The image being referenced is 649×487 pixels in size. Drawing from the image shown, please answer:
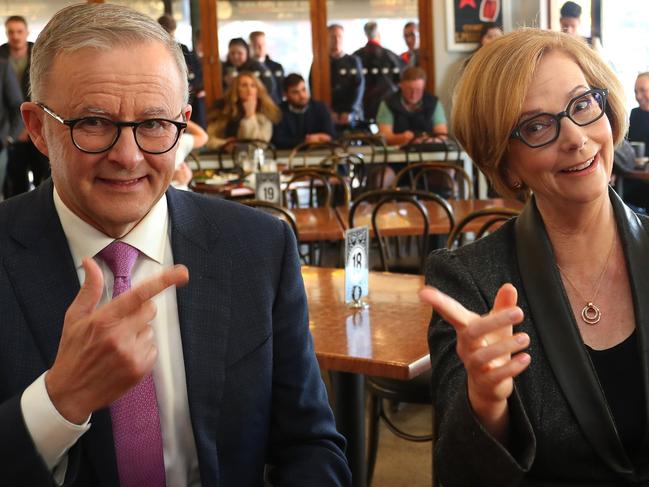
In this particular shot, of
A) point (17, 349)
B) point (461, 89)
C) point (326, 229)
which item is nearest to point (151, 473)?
point (17, 349)

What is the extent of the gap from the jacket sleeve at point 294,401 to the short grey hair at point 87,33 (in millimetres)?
408

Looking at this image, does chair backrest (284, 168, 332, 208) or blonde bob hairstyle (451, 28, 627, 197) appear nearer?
blonde bob hairstyle (451, 28, 627, 197)

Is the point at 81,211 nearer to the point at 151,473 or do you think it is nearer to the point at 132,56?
the point at 132,56

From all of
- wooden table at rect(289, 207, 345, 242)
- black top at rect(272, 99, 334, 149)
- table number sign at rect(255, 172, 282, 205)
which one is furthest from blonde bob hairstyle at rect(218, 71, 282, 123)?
table number sign at rect(255, 172, 282, 205)

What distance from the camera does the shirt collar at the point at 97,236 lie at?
4.73 feet

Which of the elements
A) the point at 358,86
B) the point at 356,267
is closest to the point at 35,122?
the point at 356,267

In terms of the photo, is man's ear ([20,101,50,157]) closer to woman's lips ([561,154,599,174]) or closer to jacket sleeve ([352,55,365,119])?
woman's lips ([561,154,599,174])

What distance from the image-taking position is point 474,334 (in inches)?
47.8

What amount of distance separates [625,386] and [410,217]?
2.96m

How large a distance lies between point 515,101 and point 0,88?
7.25m

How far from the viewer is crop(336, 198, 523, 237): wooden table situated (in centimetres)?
419

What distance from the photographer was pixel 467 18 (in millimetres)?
9953

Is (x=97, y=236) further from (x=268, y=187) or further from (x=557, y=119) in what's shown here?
(x=268, y=187)

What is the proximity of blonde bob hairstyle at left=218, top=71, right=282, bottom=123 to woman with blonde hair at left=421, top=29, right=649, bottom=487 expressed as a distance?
6.70m
